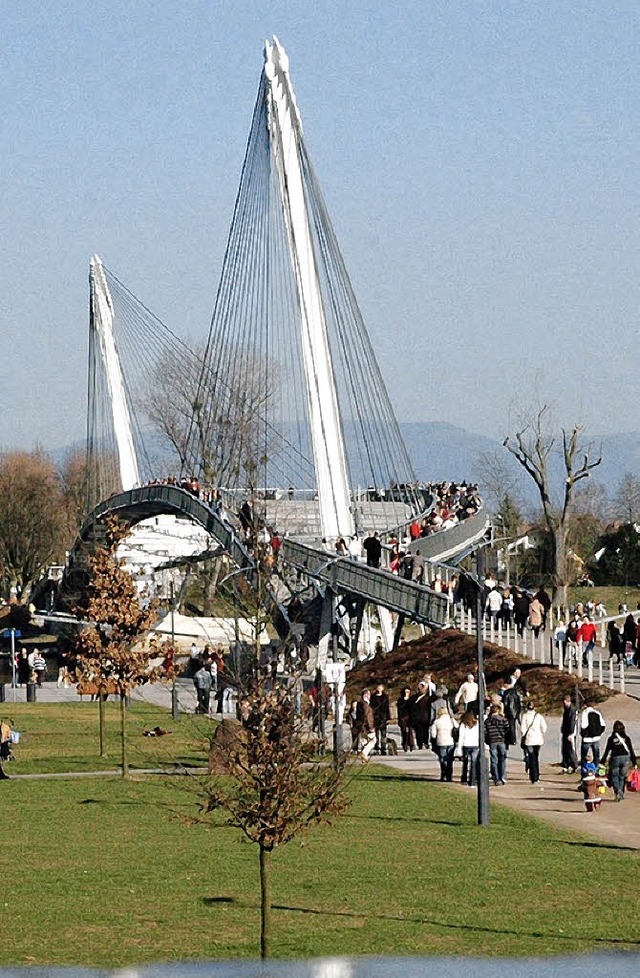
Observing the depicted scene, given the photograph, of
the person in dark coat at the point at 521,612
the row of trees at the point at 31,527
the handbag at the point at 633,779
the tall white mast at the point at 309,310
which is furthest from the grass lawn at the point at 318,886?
the row of trees at the point at 31,527

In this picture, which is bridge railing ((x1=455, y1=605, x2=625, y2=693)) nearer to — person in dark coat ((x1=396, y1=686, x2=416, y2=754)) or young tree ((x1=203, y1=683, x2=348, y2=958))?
person in dark coat ((x1=396, y1=686, x2=416, y2=754))

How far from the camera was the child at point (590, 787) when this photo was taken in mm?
28109

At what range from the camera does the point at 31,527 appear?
11788cm

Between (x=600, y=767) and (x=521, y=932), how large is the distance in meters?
13.2

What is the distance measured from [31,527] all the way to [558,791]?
9004 cm

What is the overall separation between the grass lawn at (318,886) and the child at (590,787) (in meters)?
1.24

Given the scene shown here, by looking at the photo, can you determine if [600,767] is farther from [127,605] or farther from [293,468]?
[293,468]

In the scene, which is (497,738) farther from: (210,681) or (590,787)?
(210,681)

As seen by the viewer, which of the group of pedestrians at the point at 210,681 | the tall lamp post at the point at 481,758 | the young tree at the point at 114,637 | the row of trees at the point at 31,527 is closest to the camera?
the tall lamp post at the point at 481,758

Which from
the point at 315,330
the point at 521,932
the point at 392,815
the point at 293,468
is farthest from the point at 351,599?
the point at 521,932

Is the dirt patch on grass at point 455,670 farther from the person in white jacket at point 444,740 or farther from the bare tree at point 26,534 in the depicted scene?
the bare tree at point 26,534

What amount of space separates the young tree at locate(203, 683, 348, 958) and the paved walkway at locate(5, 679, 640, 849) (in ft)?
24.6

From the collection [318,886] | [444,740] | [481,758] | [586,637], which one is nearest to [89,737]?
[586,637]

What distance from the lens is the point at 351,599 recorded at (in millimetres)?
53844
